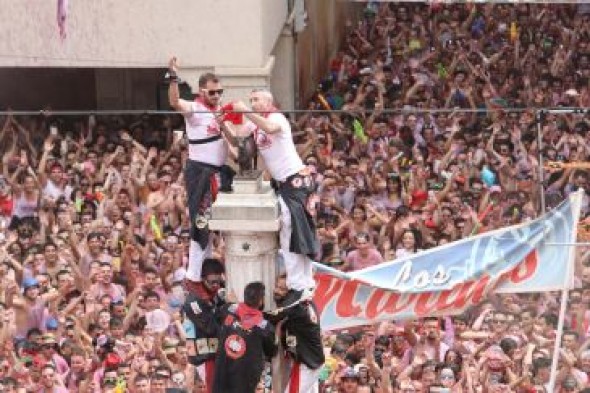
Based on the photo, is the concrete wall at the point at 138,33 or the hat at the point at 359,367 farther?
the concrete wall at the point at 138,33

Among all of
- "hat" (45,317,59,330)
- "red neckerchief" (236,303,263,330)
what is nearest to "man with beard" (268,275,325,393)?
"red neckerchief" (236,303,263,330)

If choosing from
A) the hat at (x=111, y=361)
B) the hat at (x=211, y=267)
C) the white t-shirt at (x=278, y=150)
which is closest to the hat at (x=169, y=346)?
the hat at (x=111, y=361)

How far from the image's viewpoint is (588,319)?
46.4ft

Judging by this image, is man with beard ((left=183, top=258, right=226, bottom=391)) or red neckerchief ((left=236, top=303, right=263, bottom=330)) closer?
red neckerchief ((left=236, top=303, right=263, bottom=330))

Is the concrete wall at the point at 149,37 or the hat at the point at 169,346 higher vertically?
the concrete wall at the point at 149,37

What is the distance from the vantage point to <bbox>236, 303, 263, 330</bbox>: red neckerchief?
11.9 metres

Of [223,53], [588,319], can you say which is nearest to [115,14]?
[223,53]

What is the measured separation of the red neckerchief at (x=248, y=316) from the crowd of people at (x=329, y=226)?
0.01 metres

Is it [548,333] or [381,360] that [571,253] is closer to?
[548,333]

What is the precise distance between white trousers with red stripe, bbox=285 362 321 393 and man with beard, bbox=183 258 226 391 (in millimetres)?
571

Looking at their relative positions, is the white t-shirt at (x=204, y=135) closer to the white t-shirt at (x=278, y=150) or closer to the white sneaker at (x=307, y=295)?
the white t-shirt at (x=278, y=150)

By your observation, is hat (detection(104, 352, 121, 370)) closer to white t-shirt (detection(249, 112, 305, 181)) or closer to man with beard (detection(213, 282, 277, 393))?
man with beard (detection(213, 282, 277, 393))

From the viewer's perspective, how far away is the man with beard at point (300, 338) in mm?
12273

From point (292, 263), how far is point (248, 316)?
619 millimetres
